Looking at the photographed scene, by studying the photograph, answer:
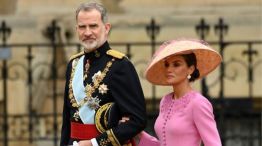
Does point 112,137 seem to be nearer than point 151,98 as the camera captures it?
Yes

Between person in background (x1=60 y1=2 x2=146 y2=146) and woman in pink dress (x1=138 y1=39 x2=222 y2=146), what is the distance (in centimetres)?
12

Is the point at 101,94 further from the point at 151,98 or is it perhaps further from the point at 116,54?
the point at 151,98

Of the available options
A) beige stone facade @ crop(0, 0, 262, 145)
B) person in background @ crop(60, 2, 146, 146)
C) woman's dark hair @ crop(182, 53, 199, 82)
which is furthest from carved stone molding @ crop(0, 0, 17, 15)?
woman's dark hair @ crop(182, 53, 199, 82)

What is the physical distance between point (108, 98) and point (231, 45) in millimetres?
4547

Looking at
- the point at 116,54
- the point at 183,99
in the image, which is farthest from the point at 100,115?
the point at 183,99

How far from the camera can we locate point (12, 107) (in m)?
9.11

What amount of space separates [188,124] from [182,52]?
1.08 ft

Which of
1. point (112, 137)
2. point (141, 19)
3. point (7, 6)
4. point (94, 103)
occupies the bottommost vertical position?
point (112, 137)

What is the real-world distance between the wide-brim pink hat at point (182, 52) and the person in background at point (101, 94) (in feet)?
0.34

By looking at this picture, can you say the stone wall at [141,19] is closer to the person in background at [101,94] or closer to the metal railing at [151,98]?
the metal railing at [151,98]

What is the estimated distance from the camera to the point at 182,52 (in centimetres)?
462

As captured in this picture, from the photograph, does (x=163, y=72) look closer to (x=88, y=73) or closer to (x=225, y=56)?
(x=88, y=73)

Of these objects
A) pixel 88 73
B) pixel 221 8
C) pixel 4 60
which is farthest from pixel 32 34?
pixel 88 73

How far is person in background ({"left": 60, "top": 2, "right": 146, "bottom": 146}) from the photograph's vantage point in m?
4.70
